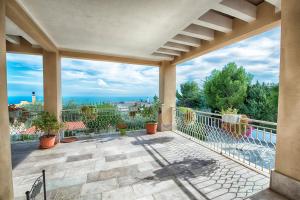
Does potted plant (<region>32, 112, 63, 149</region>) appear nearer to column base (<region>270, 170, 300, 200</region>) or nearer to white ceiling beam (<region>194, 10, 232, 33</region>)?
white ceiling beam (<region>194, 10, 232, 33</region>)

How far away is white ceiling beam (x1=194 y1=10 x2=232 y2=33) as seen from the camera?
103 inches

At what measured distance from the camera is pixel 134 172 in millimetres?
2604

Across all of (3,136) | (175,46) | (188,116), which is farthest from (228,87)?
(3,136)

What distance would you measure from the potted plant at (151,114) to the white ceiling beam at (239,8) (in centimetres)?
373

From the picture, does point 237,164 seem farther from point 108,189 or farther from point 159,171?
point 108,189

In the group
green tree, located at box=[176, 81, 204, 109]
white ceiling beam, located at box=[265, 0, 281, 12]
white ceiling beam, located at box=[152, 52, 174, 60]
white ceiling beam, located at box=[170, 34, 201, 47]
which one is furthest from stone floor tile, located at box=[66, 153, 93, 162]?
green tree, located at box=[176, 81, 204, 109]

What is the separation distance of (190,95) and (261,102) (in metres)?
7.16

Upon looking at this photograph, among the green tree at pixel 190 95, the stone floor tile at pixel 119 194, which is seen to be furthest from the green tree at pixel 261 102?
the stone floor tile at pixel 119 194

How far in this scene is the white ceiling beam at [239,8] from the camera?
7.18 feet

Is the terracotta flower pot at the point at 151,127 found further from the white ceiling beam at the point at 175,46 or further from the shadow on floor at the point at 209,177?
the white ceiling beam at the point at 175,46

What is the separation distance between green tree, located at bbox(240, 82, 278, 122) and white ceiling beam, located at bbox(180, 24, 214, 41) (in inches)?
513

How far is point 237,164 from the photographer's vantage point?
288 cm

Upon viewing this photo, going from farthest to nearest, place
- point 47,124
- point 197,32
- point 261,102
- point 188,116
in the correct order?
point 261,102
point 188,116
point 47,124
point 197,32

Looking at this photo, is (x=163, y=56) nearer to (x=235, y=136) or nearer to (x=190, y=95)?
(x=235, y=136)
